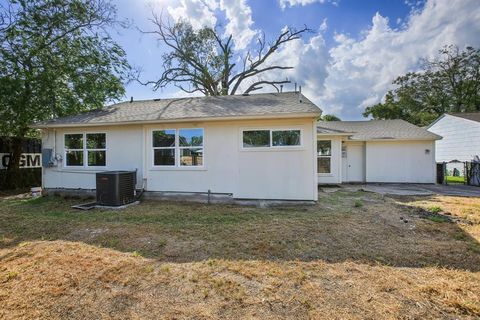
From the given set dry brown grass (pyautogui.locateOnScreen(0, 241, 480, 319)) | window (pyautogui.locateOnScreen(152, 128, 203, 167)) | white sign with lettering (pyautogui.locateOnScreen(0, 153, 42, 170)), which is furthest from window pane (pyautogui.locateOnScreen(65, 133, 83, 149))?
dry brown grass (pyautogui.locateOnScreen(0, 241, 480, 319))

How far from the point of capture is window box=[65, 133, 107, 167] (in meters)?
9.28

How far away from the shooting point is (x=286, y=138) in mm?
7680

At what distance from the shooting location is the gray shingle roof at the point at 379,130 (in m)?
13.3

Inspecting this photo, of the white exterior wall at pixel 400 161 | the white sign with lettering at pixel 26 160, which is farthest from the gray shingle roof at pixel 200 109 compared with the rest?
the white exterior wall at pixel 400 161

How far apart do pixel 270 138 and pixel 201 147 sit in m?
2.28

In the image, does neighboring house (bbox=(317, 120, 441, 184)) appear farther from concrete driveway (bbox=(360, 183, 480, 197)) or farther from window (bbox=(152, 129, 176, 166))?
window (bbox=(152, 129, 176, 166))

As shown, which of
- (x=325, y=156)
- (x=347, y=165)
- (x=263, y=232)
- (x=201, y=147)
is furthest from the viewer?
(x=347, y=165)

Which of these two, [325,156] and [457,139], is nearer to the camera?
[325,156]

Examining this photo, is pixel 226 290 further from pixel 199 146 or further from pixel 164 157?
pixel 164 157

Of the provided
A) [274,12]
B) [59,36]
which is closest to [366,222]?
[274,12]

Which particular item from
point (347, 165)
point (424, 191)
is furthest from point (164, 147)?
point (424, 191)

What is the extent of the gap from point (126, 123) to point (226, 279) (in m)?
7.01

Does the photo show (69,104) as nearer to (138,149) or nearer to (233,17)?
(138,149)

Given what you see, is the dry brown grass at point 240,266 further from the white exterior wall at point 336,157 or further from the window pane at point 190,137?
the white exterior wall at point 336,157
